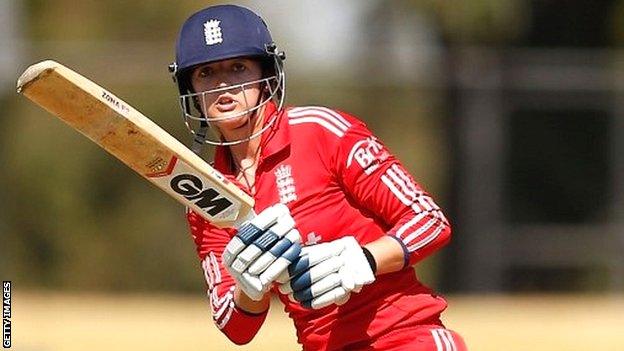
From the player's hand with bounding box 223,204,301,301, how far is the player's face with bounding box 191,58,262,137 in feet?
1.29

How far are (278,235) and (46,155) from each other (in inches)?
352

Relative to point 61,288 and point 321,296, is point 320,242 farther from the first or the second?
point 61,288

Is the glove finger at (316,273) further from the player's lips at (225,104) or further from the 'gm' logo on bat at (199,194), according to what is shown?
the player's lips at (225,104)

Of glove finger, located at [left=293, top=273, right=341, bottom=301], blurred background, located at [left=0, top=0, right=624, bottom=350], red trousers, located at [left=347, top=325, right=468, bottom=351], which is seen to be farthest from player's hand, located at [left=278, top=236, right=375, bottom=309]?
blurred background, located at [left=0, top=0, right=624, bottom=350]

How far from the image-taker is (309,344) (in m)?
3.70

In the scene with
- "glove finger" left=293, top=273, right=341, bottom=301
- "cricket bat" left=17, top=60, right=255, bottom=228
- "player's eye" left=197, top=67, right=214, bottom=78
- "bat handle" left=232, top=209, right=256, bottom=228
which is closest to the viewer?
"cricket bat" left=17, top=60, right=255, bottom=228

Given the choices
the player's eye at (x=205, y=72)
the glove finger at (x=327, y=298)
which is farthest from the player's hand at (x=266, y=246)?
the player's eye at (x=205, y=72)

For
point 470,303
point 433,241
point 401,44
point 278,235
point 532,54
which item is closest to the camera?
point 278,235

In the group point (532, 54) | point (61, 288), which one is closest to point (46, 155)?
point (61, 288)

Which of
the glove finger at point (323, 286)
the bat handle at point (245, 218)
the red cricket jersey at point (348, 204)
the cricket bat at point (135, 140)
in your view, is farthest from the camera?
the red cricket jersey at point (348, 204)

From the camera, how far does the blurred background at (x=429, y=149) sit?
1033 centimetres

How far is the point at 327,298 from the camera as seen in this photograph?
3.38 meters

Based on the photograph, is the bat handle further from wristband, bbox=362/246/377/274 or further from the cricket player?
wristband, bbox=362/246/377/274

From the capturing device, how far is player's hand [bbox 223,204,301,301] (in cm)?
333
